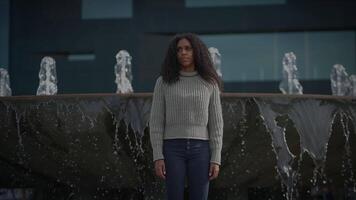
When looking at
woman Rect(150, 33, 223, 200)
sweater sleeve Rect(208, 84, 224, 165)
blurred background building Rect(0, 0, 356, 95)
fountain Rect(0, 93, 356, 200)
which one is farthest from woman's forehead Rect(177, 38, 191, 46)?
blurred background building Rect(0, 0, 356, 95)

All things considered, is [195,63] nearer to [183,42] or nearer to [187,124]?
[183,42]

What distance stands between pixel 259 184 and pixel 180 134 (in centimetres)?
195

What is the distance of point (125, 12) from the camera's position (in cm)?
1456

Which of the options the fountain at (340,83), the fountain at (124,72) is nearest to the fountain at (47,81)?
the fountain at (124,72)

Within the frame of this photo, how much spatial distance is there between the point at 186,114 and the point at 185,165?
23cm

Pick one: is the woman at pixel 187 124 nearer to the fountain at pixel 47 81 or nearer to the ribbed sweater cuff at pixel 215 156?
the ribbed sweater cuff at pixel 215 156

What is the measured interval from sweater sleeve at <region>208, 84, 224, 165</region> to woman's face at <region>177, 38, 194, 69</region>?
0.17 metres

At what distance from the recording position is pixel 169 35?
47.6 feet

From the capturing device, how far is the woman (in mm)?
2947

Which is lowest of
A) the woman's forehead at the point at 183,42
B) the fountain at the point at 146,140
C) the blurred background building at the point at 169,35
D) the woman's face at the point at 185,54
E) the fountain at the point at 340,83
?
the fountain at the point at 146,140

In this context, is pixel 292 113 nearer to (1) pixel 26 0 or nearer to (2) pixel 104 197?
(2) pixel 104 197

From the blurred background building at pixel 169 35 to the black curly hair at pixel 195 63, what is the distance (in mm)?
11025

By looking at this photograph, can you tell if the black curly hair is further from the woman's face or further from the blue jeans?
the blue jeans

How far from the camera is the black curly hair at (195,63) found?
3076 mm
